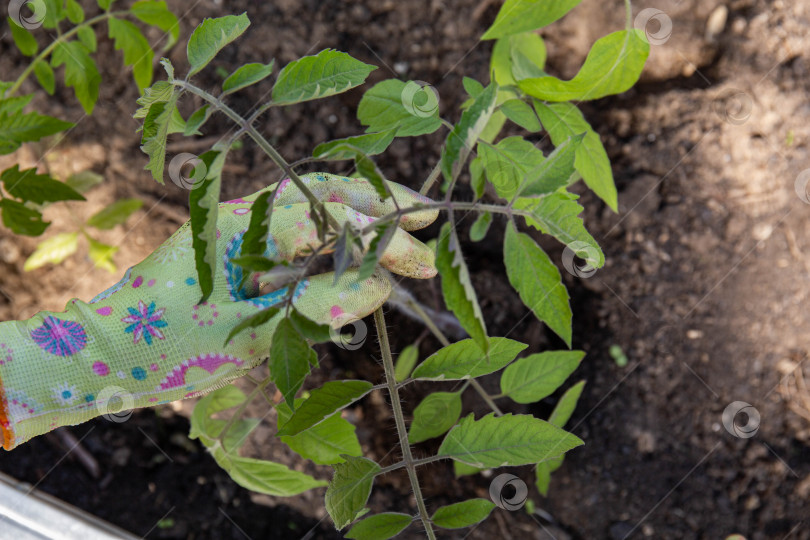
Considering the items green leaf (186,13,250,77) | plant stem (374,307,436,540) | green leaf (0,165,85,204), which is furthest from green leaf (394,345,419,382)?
green leaf (186,13,250,77)

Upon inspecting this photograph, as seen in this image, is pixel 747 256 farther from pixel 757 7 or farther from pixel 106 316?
pixel 106 316

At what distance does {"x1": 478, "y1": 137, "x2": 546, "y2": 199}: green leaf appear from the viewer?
1.07 meters

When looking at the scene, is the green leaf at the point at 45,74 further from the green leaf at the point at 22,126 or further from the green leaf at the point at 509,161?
the green leaf at the point at 509,161

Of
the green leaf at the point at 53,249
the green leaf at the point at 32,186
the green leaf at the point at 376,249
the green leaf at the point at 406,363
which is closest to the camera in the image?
the green leaf at the point at 376,249

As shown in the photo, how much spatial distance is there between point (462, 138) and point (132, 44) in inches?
39.2

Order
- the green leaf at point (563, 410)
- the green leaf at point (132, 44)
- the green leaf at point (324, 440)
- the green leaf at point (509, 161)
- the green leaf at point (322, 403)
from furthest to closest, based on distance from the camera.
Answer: the green leaf at point (563, 410), the green leaf at point (132, 44), the green leaf at point (324, 440), the green leaf at point (509, 161), the green leaf at point (322, 403)

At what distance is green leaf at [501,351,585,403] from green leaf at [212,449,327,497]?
491 mm

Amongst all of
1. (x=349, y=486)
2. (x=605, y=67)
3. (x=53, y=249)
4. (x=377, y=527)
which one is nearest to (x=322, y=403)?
(x=349, y=486)

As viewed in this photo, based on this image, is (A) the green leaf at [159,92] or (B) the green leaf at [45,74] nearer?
(A) the green leaf at [159,92]

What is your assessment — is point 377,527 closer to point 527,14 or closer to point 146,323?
point 146,323

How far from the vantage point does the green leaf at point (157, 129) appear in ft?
2.64

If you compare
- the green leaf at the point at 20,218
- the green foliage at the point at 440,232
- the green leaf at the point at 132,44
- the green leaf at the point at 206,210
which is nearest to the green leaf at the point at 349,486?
the green foliage at the point at 440,232

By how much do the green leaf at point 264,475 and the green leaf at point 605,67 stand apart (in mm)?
920

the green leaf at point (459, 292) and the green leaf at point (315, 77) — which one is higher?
the green leaf at point (315, 77)
